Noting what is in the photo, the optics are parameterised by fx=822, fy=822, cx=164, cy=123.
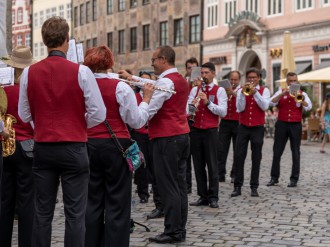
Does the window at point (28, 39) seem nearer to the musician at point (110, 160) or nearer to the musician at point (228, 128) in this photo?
the musician at point (228, 128)

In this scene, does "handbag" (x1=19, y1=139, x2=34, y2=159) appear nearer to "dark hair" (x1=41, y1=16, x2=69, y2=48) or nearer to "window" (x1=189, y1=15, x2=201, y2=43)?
"dark hair" (x1=41, y1=16, x2=69, y2=48)

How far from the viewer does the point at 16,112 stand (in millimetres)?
6832

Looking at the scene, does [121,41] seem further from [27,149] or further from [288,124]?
[27,149]

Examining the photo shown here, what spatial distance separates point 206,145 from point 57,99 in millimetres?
4942

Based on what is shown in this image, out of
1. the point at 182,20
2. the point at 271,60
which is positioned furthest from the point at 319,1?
the point at 182,20

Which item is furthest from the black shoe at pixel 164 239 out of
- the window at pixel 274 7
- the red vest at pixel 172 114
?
the window at pixel 274 7

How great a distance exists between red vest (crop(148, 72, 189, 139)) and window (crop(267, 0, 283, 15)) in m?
30.7

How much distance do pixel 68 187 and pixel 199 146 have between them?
4859 mm

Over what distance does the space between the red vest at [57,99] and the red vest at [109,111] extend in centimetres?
78

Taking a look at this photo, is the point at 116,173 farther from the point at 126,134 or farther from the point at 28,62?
the point at 28,62

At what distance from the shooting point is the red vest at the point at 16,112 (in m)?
6.82

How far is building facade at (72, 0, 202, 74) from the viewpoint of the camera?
46.3 meters

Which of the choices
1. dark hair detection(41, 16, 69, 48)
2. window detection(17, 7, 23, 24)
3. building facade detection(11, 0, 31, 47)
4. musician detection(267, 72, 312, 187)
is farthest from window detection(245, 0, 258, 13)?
window detection(17, 7, 23, 24)

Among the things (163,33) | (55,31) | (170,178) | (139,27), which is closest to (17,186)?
(55,31)
